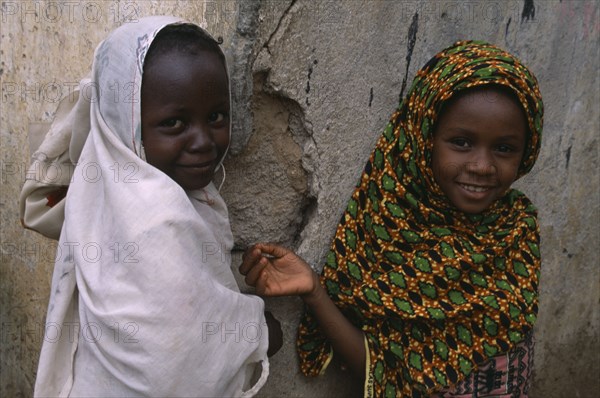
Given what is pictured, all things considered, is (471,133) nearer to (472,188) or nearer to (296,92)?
(472,188)

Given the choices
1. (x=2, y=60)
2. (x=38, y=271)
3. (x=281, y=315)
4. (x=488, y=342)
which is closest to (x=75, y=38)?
(x=2, y=60)

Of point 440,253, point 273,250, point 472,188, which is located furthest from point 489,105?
point 273,250

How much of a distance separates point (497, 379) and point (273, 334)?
26.9 inches

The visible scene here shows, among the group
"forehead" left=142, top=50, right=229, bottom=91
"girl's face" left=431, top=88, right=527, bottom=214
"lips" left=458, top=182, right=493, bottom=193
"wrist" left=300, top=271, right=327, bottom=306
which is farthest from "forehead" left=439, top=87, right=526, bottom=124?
"forehead" left=142, top=50, right=229, bottom=91

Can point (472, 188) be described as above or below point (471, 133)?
below

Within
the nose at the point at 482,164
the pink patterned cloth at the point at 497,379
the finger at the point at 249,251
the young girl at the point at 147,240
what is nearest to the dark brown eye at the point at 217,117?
the young girl at the point at 147,240

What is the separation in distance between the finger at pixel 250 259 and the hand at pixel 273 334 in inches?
6.2

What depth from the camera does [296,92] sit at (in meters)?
1.79

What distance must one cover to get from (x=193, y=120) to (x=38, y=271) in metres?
1.23

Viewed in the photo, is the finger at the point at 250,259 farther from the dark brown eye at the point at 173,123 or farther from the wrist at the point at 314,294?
the dark brown eye at the point at 173,123

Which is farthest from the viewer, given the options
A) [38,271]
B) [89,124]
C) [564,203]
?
[564,203]

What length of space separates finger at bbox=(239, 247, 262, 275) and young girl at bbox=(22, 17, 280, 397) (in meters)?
0.17

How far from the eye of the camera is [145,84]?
145cm

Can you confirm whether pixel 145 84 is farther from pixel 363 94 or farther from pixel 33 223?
pixel 363 94
